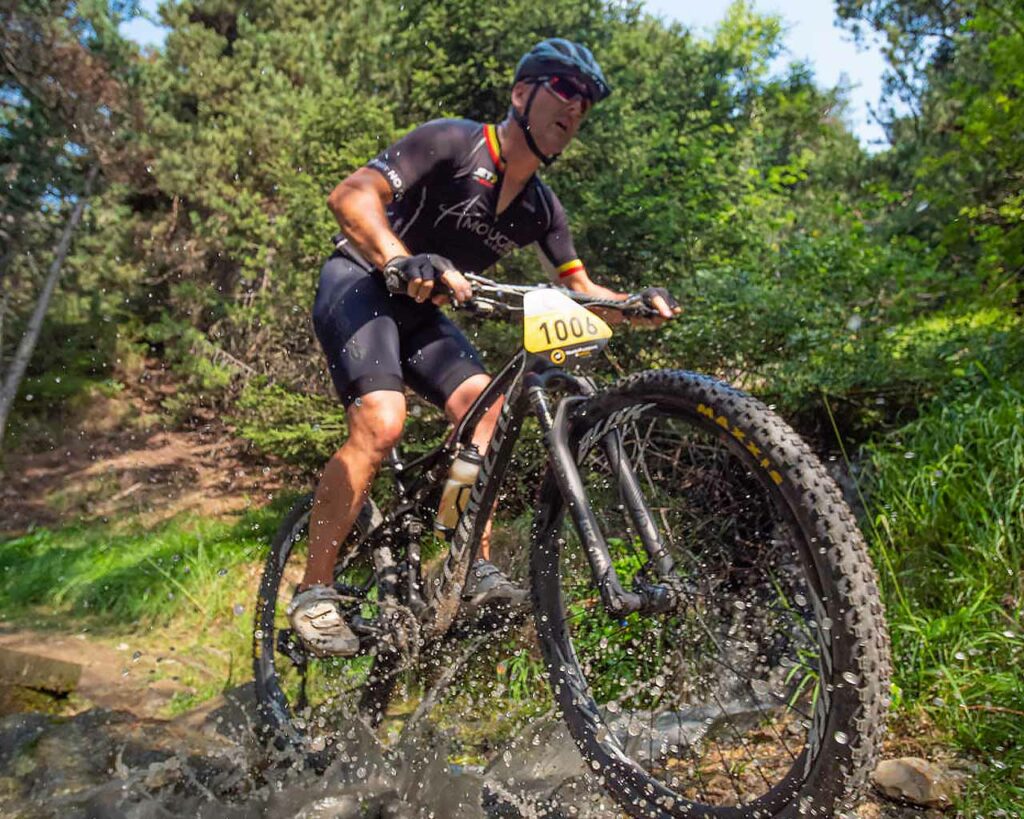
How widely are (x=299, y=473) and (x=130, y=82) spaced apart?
931cm

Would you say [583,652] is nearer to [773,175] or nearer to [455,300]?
[455,300]

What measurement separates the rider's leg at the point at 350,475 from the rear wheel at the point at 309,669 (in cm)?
14

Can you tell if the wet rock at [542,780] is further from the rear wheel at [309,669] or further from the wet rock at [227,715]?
the wet rock at [227,715]

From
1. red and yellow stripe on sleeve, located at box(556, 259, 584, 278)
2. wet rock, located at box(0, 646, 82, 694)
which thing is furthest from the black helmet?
wet rock, located at box(0, 646, 82, 694)

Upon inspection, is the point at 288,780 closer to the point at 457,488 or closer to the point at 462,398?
the point at 457,488

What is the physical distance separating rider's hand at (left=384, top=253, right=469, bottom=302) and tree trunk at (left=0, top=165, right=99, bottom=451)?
11.8 meters

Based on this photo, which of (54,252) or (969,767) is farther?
(54,252)

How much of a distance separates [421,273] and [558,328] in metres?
0.42

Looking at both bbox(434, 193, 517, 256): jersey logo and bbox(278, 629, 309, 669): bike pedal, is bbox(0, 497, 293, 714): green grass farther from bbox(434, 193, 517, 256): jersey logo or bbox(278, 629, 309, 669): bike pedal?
bbox(434, 193, 517, 256): jersey logo

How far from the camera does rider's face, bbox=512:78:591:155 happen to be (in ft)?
8.99

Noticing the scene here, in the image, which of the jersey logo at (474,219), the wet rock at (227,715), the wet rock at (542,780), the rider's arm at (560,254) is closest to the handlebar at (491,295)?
the jersey logo at (474,219)

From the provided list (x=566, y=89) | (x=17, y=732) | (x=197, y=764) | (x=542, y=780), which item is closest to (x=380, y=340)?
(x=566, y=89)

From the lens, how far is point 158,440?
1247cm

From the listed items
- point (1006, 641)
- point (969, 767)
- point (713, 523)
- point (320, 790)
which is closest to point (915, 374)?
point (1006, 641)
